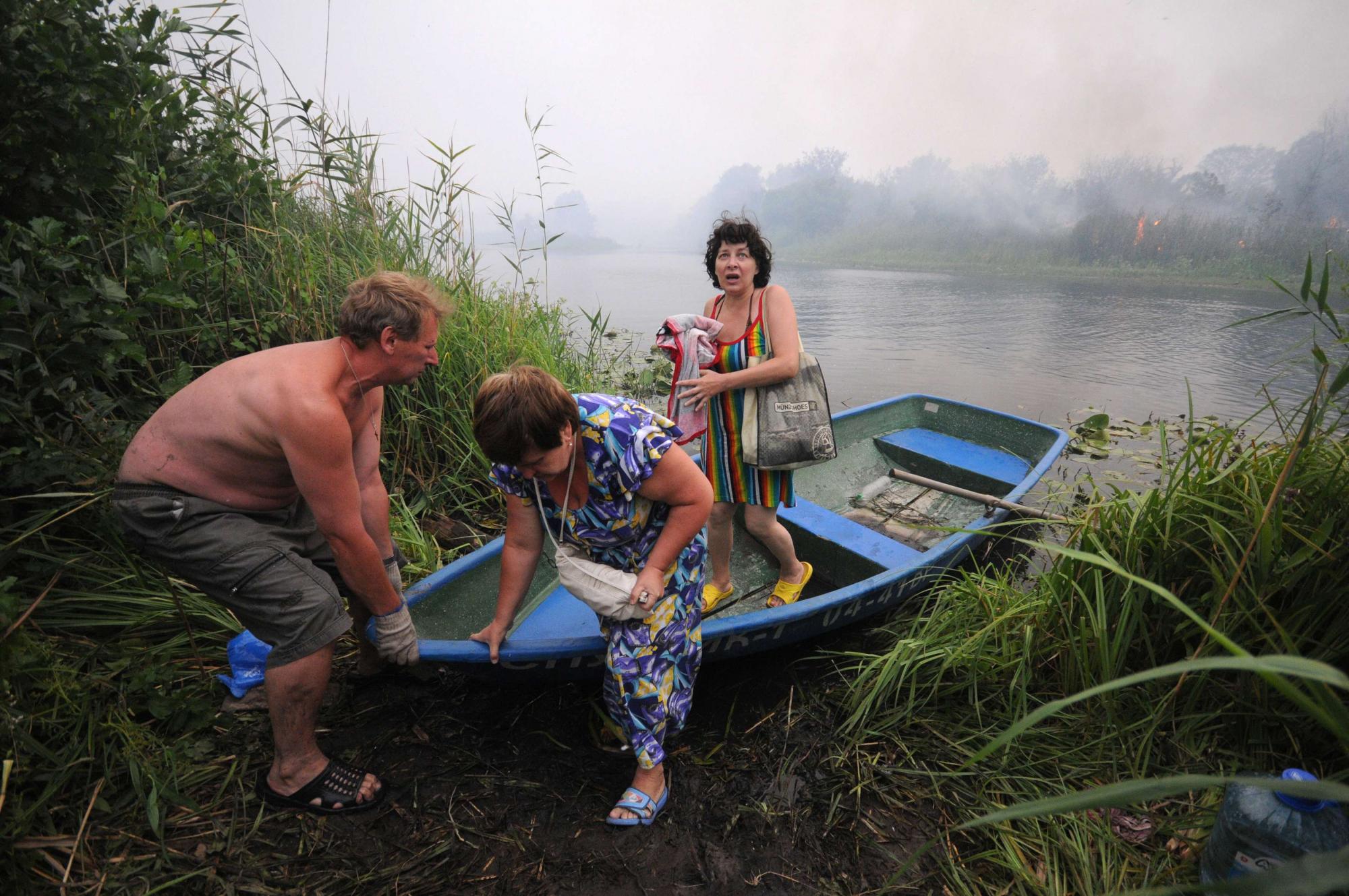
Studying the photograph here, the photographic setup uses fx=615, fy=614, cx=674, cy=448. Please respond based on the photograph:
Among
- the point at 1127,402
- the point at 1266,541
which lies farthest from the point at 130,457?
the point at 1127,402

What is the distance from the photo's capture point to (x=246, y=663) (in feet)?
7.93

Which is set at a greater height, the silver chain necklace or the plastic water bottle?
the silver chain necklace

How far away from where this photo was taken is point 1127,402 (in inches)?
300

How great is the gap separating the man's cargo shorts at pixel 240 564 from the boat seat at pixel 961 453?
4199 millimetres

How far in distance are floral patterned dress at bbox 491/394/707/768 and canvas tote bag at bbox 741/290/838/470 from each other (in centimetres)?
66

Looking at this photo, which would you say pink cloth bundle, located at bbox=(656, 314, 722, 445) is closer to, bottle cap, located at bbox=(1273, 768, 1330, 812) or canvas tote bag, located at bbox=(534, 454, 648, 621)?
canvas tote bag, located at bbox=(534, 454, 648, 621)

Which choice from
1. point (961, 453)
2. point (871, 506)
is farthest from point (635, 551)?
point (961, 453)

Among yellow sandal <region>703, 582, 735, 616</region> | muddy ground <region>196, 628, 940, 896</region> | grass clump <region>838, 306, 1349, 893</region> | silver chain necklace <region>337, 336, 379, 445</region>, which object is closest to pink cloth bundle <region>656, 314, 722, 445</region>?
yellow sandal <region>703, 582, 735, 616</region>

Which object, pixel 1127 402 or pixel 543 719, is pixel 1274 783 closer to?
pixel 543 719

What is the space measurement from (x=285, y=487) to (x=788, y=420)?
6.35 feet

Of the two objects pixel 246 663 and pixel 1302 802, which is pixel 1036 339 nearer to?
pixel 1302 802

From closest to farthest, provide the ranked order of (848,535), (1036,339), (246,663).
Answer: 1. (246,663)
2. (848,535)
3. (1036,339)

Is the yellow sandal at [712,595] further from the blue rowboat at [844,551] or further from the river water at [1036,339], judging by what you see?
the river water at [1036,339]

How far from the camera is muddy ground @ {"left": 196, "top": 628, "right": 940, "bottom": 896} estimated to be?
1977 mm
